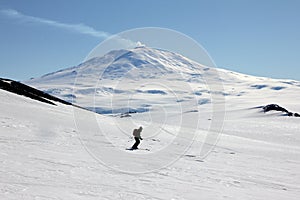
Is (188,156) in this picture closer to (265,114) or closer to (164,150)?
(164,150)

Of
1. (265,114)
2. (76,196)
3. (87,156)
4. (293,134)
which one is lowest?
(76,196)

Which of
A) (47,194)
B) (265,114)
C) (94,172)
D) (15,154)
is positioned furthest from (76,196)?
(265,114)

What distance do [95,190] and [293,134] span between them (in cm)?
5314

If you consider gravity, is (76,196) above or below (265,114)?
below

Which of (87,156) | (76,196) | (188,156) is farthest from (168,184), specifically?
(188,156)

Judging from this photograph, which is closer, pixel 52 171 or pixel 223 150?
pixel 52 171

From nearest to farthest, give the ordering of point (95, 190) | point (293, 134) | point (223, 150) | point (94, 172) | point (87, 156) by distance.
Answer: point (95, 190) → point (94, 172) → point (87, 156) → point (223, 150) → point (293, 134)

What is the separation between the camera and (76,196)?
10.9 metres

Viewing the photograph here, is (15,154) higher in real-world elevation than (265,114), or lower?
lower

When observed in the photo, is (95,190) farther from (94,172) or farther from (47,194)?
(94,172)

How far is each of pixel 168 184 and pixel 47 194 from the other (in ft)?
18.4

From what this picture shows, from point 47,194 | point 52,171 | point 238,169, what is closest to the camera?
point 47,194

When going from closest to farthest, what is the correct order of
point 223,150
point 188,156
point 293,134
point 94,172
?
point 94,172 < point 188,156 < point 223,150 < point 293,134

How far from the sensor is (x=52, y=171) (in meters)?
13.8
